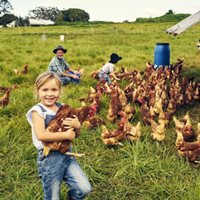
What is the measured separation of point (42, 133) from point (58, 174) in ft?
1.10

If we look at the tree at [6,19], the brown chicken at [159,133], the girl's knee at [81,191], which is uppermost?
the tree at [6,19]

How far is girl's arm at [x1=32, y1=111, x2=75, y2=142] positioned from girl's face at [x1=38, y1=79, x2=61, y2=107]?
0.12 meters

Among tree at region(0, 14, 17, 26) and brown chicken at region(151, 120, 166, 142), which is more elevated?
tree at region(0, 14, 17, 26)

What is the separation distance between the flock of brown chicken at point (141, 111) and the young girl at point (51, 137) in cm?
6

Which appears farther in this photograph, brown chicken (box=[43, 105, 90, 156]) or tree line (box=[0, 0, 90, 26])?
tree line (box=[0, 0, 90, 26])

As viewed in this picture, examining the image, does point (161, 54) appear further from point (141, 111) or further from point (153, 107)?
point (141, 111)

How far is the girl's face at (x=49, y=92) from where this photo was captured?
2479 mm

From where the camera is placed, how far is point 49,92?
Result: 2.48 meters

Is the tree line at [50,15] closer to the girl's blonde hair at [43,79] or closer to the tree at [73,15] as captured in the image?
the tree at [73,15]

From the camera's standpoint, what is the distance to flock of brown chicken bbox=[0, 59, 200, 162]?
11.2 ft

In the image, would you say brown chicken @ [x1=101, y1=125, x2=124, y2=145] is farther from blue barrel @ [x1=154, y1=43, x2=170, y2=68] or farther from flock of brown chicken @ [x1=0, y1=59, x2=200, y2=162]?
blue barrel @ [x1=154, y1=43, x2=170, y2=68]

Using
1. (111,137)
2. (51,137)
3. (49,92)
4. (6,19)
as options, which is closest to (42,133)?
(51,137)

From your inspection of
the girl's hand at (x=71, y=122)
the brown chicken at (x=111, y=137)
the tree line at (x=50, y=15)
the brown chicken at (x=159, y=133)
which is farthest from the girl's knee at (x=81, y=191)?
the tree line at (x=50, y=15)

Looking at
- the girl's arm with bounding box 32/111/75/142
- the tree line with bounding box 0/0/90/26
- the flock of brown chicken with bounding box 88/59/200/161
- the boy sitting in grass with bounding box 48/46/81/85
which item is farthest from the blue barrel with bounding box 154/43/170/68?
the tree line with bounding box 0/0/90/26
